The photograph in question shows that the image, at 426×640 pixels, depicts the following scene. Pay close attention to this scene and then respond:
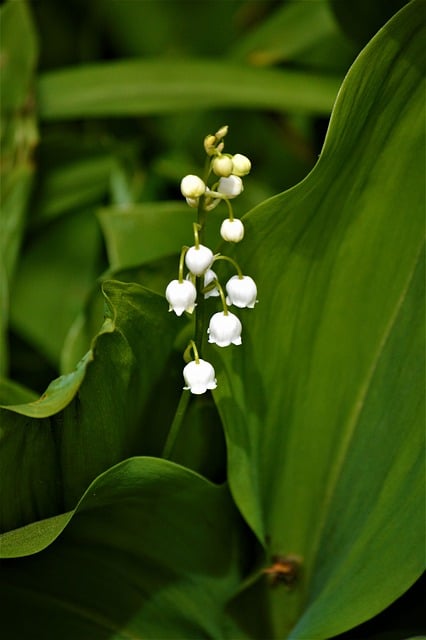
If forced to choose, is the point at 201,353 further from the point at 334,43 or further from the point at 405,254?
the point at 334,43

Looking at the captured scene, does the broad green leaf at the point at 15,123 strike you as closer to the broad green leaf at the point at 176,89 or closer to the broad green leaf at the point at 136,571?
the broad green leaf at the point at 176,89

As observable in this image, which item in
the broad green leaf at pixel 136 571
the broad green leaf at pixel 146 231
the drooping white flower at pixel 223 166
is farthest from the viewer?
the broad green leaf at pixel 146 231

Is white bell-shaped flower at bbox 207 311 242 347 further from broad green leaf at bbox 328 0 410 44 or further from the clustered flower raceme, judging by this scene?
broad green leaf at bbox 328 0 410 44

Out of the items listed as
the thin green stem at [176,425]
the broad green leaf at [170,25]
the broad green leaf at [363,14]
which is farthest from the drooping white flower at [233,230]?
the broad green leaf at [170,25]

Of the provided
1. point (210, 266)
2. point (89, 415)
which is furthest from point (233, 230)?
point (89, 415)

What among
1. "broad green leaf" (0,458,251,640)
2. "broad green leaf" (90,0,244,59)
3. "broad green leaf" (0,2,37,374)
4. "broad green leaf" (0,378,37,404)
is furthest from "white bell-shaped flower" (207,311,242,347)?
"broad green leaf" (90,0,244,59)

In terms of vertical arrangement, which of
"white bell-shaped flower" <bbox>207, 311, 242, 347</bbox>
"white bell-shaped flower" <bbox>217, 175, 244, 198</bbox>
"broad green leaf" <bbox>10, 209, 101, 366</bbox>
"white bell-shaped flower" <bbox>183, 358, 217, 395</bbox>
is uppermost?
"white bell-shaped flower" <bbox>217, 175, 244, 198</bbox>
